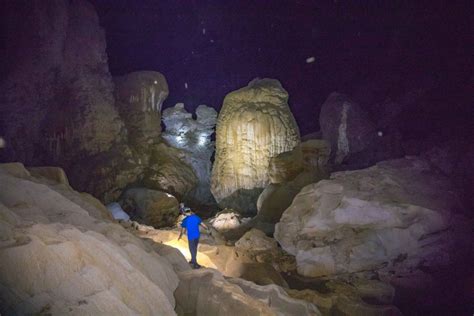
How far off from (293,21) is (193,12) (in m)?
14.9

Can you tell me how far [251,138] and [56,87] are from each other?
28.7 feet

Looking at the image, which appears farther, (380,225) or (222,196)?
(222,196)

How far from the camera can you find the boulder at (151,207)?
14422mm

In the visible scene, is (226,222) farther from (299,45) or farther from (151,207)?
(299,45)

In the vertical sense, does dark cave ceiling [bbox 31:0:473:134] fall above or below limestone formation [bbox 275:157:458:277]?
above

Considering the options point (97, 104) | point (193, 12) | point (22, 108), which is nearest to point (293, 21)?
point (193, 12)

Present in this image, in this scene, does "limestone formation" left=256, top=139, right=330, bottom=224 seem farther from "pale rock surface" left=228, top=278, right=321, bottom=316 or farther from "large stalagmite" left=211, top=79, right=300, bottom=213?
"pale rock surface" left=228, top=278, right=321, bottom=316

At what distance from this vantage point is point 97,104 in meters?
15.3

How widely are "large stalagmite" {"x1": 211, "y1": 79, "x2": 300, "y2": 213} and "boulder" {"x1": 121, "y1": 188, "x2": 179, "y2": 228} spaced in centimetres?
293

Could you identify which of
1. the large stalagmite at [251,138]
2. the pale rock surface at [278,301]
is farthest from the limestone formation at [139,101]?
the pale rock surface at [278,301]

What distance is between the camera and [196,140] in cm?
2091

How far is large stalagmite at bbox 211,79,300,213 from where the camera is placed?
497 inches

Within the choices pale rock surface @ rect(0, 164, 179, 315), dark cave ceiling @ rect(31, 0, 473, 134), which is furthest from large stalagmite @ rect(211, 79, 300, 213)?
pale rock surface @ rect(0, 164, 179, 315)

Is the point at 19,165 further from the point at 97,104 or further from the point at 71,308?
the point at 97,104
